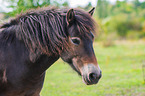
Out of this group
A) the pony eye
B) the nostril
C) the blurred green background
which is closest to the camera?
the nostril

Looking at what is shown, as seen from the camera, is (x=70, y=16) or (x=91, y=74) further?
(x=70, y=16)

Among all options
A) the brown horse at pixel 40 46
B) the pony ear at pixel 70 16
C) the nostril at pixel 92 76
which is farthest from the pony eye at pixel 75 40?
the nostril at pixel 92 76

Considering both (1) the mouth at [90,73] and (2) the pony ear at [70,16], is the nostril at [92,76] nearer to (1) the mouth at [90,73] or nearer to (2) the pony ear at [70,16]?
(1) the mouth at [90,73]

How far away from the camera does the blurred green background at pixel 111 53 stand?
277 inches

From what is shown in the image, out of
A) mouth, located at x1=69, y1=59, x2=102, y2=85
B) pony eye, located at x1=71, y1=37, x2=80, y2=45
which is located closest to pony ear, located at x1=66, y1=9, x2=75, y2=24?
pony eye, located at x1=71, y1=37, x2=80, y2=45

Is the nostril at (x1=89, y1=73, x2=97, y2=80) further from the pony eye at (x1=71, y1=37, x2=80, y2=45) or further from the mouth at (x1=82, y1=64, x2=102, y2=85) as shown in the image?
the pony eye at (x1=71, y1=37, x2=80, y2=45)

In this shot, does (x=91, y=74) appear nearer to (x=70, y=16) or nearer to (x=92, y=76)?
(x=92, y=76)

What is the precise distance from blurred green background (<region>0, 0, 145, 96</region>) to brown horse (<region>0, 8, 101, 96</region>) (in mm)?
365

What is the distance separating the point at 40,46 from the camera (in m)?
2.55

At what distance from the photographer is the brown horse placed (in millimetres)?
2451

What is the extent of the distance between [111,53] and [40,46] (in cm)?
2012

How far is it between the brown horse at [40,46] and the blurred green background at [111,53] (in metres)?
0.36

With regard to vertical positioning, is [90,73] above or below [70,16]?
below

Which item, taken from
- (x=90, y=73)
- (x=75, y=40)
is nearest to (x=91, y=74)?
(x=90, y=73)
